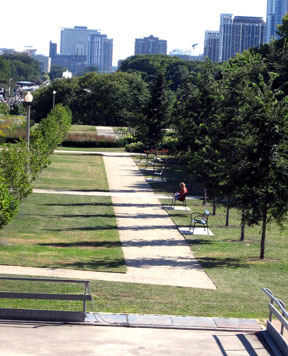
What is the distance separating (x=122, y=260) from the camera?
56.3 feet

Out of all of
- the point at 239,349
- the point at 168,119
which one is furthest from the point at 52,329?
the point at 168,119

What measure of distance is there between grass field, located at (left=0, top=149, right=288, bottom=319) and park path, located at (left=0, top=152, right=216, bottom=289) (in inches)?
13.5

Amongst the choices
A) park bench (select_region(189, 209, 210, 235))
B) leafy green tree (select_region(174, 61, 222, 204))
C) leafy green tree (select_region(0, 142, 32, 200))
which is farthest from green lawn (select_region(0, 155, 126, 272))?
leafy green tree (select_region(174, 61, 222, 204))

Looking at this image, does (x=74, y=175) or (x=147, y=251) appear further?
(x=74, y=175)

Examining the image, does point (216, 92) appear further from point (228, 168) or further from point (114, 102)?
point (114, 102)

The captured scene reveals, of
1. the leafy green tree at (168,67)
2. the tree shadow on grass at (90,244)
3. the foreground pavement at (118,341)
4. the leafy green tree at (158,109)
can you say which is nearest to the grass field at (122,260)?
the tree shadow on grass at (90,244)

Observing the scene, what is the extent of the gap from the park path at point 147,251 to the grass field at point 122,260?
0.34 metres

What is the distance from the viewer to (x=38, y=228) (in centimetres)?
2153

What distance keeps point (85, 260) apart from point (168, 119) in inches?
1009

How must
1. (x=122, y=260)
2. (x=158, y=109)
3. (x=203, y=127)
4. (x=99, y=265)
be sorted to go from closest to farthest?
(x=99, y=265)
(x=122, y=260)
(x=203, y=127)
(x=158, y=109)

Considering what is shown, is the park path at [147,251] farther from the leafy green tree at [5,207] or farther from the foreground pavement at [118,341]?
the foreground pavement at [118,341]

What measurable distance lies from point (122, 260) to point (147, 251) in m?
1.63

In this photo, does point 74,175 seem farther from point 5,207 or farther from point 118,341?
point 118,341

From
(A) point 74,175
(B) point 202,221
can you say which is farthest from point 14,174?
(A) point 74,175
